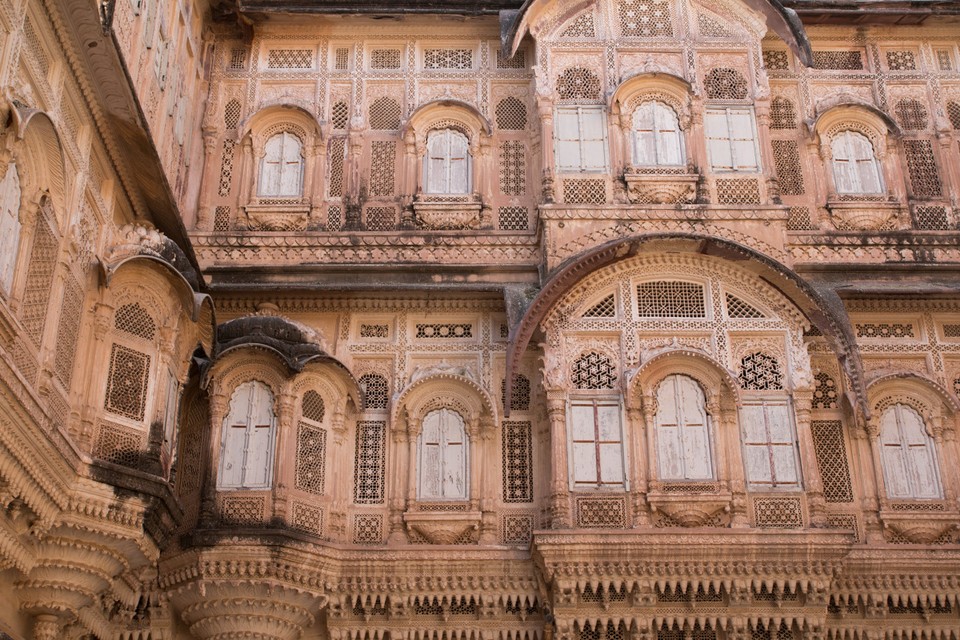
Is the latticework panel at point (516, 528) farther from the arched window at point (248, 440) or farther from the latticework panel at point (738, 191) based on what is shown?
the latticework panel at point (738, 191)

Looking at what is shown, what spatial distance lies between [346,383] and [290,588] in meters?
2.28

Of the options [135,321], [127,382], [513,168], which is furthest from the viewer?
[513,168]

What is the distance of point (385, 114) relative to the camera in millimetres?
14758

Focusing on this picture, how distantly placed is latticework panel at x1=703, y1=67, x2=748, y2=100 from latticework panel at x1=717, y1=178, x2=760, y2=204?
1.21 metres

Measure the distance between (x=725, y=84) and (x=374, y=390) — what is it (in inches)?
220

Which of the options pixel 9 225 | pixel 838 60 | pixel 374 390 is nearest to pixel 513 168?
pixel 374 390

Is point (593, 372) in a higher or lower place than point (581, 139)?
lower

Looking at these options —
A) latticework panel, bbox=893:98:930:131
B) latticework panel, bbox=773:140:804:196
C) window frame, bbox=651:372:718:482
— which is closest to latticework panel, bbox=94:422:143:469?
window frame, bbox=651:372:718:482

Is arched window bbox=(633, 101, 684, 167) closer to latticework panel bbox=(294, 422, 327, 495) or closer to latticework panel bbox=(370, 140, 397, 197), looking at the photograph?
latticework panel bbox=(370, 140, 397, 197)

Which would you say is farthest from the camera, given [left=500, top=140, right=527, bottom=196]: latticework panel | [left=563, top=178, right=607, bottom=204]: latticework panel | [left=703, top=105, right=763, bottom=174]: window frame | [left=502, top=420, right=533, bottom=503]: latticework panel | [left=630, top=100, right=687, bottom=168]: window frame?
[left=500, top=140, right=527, bottom=196]: latticework panel

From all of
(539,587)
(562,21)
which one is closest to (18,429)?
(539,587)

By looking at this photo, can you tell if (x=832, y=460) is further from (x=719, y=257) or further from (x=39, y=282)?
(x=39, y=282)

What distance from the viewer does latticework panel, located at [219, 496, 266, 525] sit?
1172 centimetres

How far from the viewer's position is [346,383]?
12.6 metres
